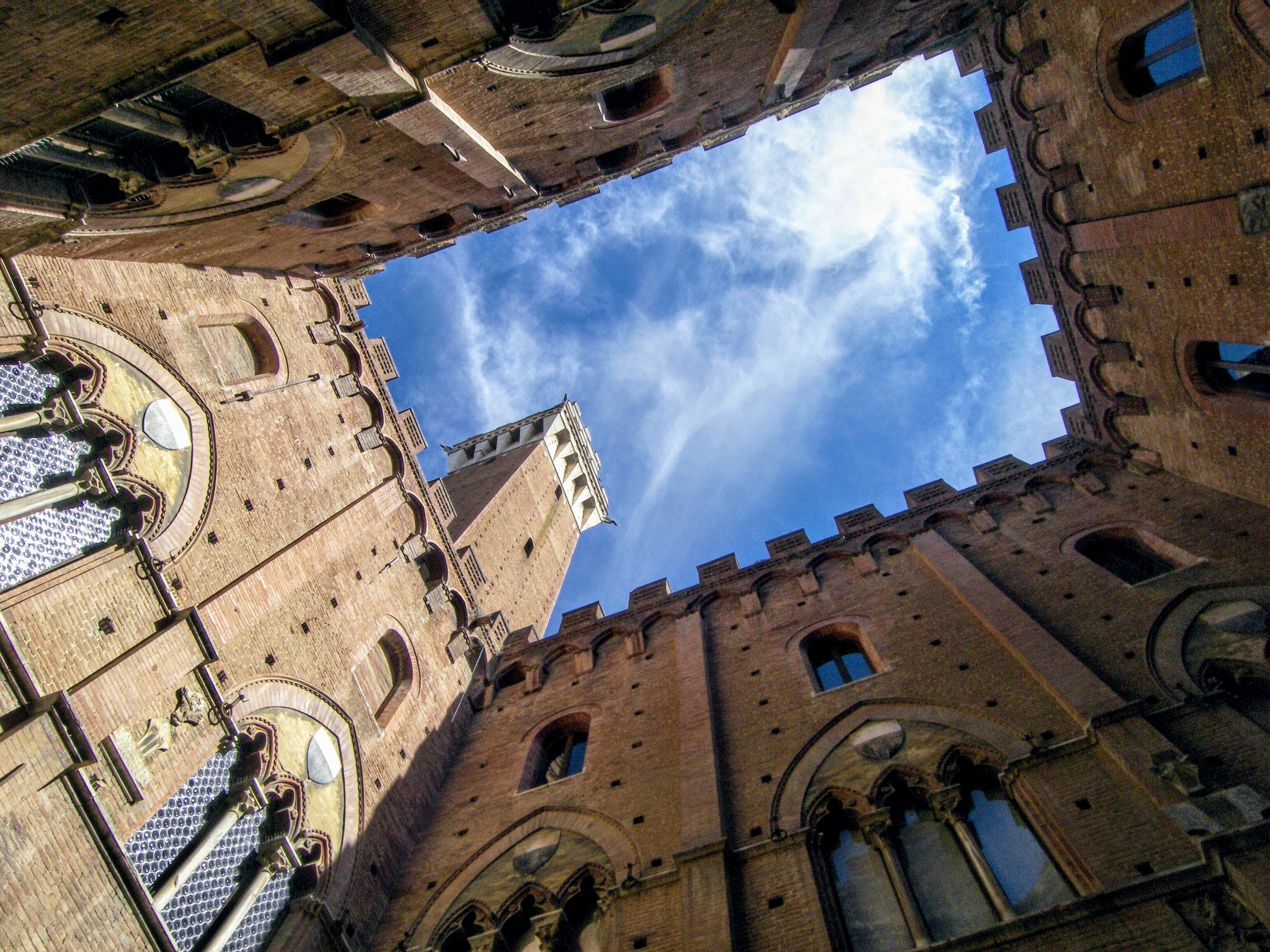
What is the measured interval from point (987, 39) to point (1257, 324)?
27.0 feet

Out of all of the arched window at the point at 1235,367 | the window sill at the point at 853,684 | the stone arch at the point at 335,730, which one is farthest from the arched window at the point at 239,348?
the arched window at the point at 1235,367

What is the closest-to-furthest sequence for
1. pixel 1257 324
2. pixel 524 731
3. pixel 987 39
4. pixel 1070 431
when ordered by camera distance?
pixel 1257 324, pixel 524 731, pixel 987 39, pixel 1070 431

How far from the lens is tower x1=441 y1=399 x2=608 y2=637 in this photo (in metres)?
20.6

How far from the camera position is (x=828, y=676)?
1258 cm

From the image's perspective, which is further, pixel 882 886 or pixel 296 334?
pixel 296 334

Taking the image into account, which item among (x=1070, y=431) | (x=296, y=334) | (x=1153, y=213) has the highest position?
→ (x=296, y=334)

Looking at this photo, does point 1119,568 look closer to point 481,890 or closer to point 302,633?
point 481,890

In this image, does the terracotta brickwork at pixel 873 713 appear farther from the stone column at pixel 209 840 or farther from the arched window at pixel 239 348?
the arched window at pixel 239 348

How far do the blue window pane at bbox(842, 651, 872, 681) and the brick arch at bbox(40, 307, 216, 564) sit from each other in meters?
9.45

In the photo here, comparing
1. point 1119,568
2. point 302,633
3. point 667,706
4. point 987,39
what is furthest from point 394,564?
point 987,39

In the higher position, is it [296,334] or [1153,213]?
[296,334]

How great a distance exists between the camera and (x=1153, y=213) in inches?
449

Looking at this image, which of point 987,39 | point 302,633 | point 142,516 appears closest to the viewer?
point 142,516

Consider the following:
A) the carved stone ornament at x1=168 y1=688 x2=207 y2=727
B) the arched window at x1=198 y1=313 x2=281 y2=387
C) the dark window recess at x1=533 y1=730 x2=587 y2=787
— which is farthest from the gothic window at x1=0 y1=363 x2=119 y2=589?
the dark window recess at x1=533 y1=730 x2=587 y2=787
